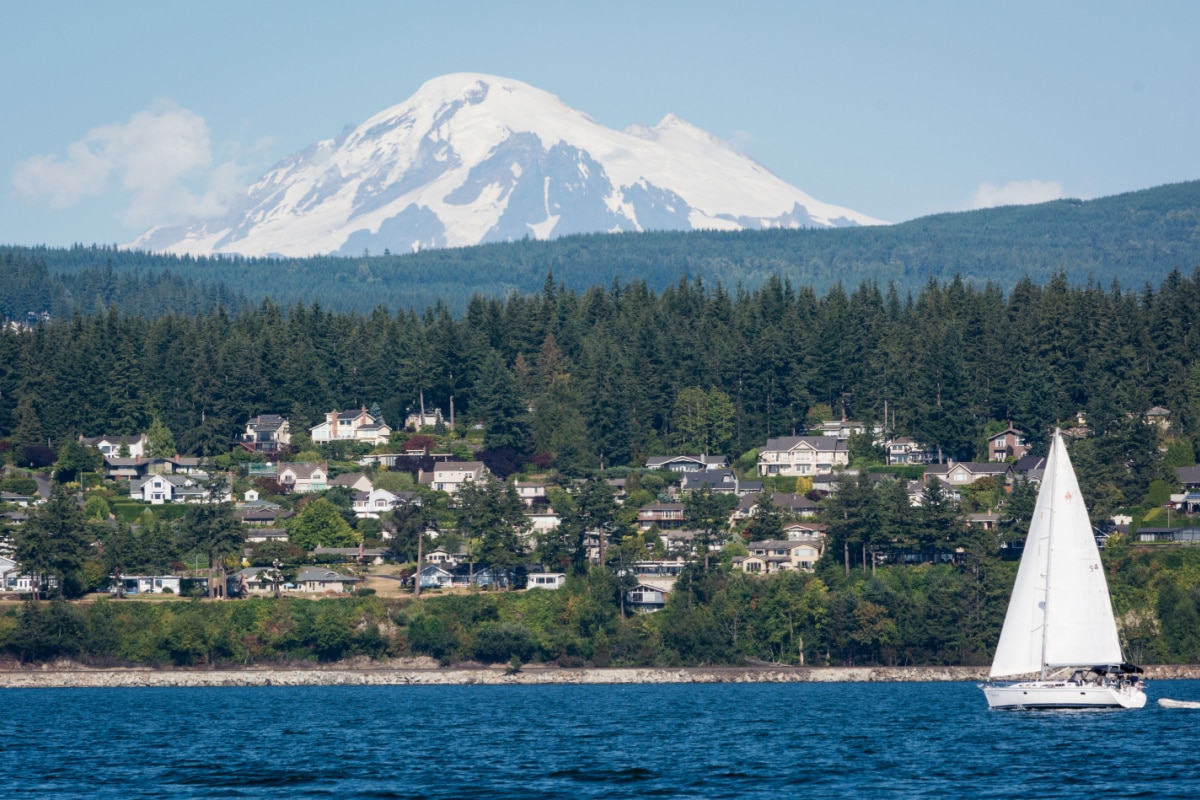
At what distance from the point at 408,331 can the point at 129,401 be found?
29.6 m

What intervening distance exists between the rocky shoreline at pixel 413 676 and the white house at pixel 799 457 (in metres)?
41.5

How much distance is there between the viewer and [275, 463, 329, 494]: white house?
14738cm

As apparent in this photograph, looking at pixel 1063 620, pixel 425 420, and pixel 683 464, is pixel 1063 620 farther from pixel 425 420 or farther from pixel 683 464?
pixel 425 420

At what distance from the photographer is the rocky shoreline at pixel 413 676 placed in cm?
10694

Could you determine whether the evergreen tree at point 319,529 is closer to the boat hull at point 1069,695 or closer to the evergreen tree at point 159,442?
the evergreen tree at point 159,442

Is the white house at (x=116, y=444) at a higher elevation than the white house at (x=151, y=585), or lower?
higher

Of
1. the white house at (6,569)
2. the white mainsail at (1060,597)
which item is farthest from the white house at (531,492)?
the white mainsail at (1060,597)

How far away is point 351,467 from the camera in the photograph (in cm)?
15262

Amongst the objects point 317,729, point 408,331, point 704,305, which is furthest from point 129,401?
point 317,729

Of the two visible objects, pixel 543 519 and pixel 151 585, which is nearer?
pixel 151 585

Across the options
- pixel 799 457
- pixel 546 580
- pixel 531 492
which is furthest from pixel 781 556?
pixel 531 492

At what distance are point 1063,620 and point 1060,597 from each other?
3.03 ft

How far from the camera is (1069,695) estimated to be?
6775cm

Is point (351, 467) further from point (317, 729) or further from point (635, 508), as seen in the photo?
point (317, 729)
